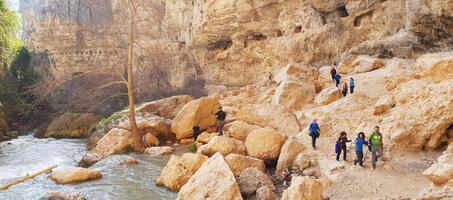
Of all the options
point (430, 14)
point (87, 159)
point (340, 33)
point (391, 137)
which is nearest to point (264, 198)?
point (391, 137)

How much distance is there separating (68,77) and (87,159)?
120 inches

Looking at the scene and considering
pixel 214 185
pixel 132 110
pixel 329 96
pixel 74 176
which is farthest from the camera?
pixel 329 96

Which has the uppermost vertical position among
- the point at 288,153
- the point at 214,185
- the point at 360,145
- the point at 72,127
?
the point at 360,145

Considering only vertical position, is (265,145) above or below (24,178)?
above

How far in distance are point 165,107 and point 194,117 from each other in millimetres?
3561

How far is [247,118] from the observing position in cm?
1736

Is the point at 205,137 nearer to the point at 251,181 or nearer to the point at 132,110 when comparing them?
the point at 132,110

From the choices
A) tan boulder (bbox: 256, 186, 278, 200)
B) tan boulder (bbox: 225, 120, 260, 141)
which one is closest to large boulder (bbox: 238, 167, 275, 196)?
tan boulder (bbox: 256, 186, 278, 200)

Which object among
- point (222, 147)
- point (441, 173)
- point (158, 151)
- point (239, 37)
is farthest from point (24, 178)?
point (239, 37)

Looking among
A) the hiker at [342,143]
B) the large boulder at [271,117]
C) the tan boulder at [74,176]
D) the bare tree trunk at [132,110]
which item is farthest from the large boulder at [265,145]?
the bare tree trunk at [132,110]

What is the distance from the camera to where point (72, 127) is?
22125 mm

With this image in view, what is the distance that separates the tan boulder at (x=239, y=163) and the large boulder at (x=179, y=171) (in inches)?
32.2

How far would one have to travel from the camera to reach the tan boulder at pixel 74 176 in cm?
1105

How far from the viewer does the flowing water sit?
10164mm
